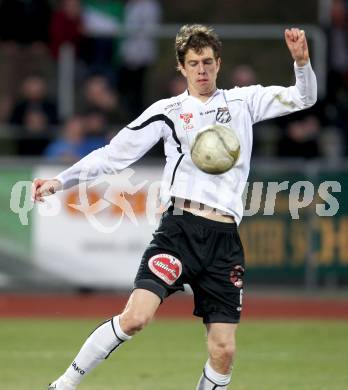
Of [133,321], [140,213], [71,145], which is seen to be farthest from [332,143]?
[133,321]

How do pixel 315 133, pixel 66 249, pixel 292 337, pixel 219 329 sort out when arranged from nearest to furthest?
pixel 219 329 → pixel 292 337 → pixel 66 249 → pixel 315 133

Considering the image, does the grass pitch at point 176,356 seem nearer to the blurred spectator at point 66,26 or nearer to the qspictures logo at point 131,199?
the qspictures logo at point 131,199

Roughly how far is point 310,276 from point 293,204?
91cm

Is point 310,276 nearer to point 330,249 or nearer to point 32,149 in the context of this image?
point 330,249

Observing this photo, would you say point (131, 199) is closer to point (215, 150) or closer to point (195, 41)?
point (195, 41)

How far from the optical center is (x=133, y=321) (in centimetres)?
680

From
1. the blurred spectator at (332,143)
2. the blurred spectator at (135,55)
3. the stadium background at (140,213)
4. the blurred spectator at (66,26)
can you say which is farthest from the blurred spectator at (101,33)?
the blurred spectator at (332,143)

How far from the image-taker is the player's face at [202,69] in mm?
7004

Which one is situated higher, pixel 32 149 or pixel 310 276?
pixel 32 149

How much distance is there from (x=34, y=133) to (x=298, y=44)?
28.8ft

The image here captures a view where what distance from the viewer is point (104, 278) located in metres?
14.0

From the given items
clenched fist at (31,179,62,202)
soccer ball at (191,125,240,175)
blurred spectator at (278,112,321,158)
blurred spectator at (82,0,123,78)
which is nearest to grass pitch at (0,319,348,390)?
clenched fist at (31,179,62,202)

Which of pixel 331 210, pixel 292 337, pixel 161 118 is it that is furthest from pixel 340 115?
pixel 161 118

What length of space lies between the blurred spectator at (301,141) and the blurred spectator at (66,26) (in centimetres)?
320
